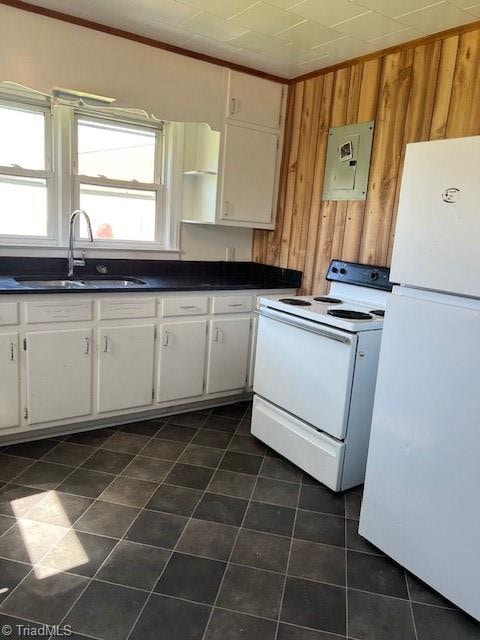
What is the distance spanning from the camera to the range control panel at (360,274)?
109 inches

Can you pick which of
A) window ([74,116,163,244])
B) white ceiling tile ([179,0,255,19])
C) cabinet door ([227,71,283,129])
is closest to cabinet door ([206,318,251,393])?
window ([74,116,163,244])

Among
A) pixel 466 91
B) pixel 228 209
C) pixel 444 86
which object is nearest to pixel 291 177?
pixel 228 209

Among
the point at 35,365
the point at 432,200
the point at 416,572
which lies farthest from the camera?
the point at 35,365

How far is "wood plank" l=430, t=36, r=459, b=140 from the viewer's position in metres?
2.45

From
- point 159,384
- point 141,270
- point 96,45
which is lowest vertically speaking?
point 159,384

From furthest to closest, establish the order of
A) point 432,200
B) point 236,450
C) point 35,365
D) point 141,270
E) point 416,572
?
point 141,270 < point 236,450 < point 35,365 < point 416,572 < point 432,200

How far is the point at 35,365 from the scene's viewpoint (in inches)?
102

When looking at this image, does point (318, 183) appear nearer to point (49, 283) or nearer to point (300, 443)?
point (300, 443)

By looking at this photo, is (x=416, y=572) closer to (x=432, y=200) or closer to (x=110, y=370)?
(x=432, y=200)

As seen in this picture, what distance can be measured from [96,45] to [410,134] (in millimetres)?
1858

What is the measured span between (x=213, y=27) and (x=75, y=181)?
128 centimetres

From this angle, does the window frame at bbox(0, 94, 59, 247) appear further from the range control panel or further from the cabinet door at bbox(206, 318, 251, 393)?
the range control panel

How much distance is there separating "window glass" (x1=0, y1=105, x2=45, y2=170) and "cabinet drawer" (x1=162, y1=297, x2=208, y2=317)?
1199mm

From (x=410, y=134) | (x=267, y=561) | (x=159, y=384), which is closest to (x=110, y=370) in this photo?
(x=159, y=384)
